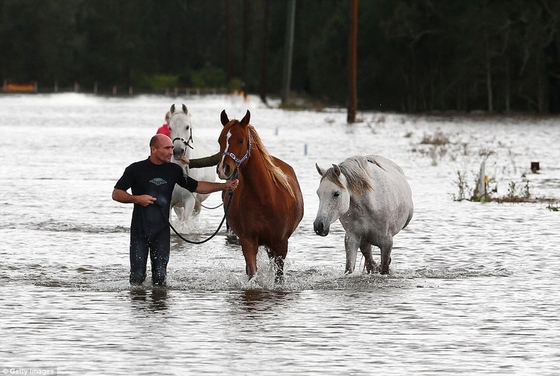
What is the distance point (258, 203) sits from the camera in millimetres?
14148

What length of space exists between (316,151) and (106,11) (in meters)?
149

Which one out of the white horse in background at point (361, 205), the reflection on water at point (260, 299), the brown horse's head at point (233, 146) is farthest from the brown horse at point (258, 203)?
the white horse in background at point (361, 205)

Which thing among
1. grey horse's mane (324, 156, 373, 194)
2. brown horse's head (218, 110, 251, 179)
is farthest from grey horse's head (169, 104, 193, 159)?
brown horse's head (218, 110, 251, 179)

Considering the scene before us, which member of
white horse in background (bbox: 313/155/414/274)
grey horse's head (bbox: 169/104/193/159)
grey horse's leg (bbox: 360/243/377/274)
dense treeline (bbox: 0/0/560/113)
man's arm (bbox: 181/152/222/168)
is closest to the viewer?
white horse in background (bbox: 313/155/414/274)

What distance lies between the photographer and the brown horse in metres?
14.0

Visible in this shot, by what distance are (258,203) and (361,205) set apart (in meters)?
1.17

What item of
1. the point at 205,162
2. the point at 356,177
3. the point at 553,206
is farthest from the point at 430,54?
the point at 356,177

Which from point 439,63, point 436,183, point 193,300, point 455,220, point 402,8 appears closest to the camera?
point 193,300

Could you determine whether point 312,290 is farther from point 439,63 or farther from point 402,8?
point 439,63

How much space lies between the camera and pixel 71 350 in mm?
11000

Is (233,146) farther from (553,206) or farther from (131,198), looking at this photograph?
(553,206)

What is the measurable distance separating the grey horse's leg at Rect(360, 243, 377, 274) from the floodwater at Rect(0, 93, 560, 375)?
7.2 inches

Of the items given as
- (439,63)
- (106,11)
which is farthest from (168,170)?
(106,11)

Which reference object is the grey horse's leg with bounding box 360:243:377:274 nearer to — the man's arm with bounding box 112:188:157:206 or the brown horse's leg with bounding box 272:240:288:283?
the brown horse's leg with bounding box 272:240:288:283
